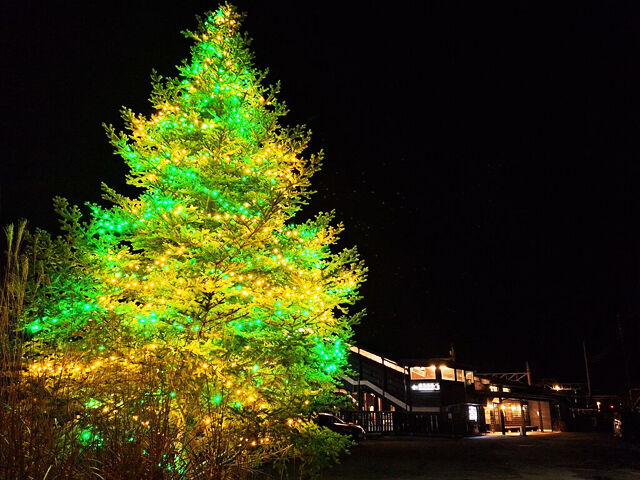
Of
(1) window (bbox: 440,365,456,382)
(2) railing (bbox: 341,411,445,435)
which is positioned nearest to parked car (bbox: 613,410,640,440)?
(1) window (bbox: 440,365,456,382)

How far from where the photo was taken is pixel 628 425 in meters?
22.6

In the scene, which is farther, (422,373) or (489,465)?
(422,373)

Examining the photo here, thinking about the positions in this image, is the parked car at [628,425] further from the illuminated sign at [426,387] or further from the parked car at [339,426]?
the parked car at [339,426]

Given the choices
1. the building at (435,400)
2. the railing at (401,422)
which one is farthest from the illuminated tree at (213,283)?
the building at (435,400)

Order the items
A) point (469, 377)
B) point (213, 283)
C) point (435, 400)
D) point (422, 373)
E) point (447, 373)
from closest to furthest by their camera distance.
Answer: point (213, 283) < point (435, 400) < point (422, 373) < point (447, 373) < point (469, 377)

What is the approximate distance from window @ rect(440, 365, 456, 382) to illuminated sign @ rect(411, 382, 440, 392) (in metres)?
0.91

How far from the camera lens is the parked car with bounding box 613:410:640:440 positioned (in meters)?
22.0

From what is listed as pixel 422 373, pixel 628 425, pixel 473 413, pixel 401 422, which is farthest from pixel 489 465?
pixel 422 373

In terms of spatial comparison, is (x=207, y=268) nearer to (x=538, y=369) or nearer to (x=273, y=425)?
(x=273, y=425)

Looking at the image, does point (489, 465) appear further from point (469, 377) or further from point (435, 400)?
point (469, 377)

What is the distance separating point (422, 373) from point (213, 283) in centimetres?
2561

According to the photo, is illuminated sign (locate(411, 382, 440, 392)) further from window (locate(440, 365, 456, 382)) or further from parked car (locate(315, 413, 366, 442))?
parked car (locate(315, 413, 366, 442))

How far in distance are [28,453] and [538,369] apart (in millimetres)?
61027

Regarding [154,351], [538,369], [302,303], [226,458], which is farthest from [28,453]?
[538,369]
